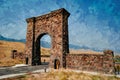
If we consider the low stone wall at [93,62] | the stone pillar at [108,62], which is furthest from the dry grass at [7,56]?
the stone pillar at [108,62]

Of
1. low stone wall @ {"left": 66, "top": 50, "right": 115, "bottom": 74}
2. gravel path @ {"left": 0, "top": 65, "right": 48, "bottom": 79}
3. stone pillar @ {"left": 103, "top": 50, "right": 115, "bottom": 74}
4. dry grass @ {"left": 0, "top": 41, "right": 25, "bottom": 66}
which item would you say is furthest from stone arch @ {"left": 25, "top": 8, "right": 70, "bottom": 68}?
stone pillar @ {"left": 103, "top": 50, "right": 115, "bottom": 74}

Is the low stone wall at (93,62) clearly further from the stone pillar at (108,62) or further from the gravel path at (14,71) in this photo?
the gravel path at (14,71)

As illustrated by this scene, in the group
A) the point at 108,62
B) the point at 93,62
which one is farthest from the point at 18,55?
the point at 108,62

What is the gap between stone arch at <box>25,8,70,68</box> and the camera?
18.4 m

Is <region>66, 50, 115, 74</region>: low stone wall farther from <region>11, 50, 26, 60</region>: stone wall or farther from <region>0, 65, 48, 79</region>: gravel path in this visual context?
<region>11, 50, 26, 60</region>: stone wall

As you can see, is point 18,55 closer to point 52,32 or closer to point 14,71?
point 52,32

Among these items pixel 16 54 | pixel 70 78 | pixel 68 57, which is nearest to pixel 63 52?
pixel 68 57

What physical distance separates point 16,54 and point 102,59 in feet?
60.7

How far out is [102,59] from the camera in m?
15.1

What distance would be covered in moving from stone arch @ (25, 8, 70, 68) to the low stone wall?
4.60ft

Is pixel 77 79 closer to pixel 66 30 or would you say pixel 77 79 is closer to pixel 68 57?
pixel 68 57

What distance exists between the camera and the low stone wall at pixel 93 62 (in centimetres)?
1462

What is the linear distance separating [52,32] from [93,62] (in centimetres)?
831

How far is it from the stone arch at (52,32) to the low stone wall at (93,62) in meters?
1.40
